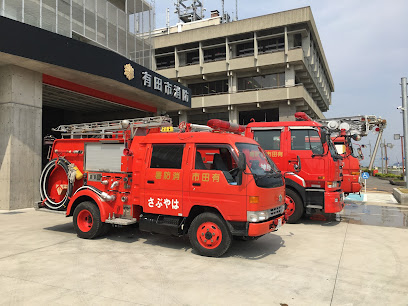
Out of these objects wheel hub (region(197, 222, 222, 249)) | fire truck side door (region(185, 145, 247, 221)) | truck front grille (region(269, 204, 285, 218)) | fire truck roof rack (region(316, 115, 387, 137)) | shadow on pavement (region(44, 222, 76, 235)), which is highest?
fire truck roof rack (region(316, 115, 387, 137))

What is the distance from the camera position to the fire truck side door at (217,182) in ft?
18.2

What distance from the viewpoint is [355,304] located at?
396cm

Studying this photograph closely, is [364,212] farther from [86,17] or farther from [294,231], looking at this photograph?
[86,17]

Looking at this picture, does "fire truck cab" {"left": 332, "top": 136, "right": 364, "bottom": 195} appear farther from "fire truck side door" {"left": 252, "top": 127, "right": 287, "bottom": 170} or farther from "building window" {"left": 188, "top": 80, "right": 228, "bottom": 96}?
"building window" {"left": 188, "top": 80, "right": 228, "bottom": 96}

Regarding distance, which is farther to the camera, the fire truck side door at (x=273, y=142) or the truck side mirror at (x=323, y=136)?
the fire truck side door at (x=273, y=142)

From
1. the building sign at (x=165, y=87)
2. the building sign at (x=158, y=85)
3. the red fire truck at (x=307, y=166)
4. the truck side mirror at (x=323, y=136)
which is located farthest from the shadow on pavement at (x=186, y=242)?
the building sign at (x=165, y=87)

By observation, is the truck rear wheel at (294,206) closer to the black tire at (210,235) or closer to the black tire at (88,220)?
the black tire at (210,235)

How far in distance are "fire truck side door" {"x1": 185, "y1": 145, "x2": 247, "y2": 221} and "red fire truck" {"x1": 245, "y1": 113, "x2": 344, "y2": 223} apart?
129 inches

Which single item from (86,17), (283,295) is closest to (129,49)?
(86,17)

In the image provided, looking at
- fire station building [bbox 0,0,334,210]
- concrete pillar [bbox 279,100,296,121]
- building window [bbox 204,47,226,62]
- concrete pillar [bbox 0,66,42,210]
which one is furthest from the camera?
building window [bbox 204,47,226,62]

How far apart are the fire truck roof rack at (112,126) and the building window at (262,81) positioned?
24431 millimetres

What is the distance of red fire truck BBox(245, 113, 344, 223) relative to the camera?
338 inches

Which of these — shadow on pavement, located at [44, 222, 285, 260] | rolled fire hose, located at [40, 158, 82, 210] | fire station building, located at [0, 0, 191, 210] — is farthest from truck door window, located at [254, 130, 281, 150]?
fire station building, located at [0, 0, 191, 210]

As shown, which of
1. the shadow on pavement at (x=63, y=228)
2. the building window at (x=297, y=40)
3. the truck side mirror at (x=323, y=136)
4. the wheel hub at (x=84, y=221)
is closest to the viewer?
the wheel hub at (x=84, y=221)
